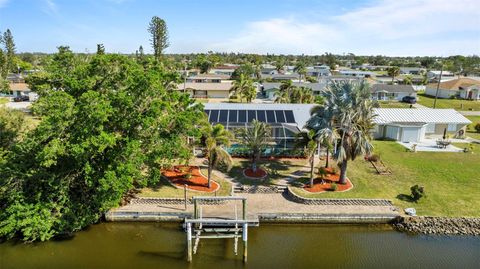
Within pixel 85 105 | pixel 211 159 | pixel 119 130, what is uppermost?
pixel 85 105

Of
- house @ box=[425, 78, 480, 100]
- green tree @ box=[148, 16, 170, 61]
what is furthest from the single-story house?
house @ box=[425, 78, 480, 100]

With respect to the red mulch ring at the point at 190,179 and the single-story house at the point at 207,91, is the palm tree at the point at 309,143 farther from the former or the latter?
the single-story house at the point at 207,91

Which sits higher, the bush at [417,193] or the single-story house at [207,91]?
the single-story house at [207,91]

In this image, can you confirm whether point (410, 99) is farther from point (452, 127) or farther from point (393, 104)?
point (452, 127)

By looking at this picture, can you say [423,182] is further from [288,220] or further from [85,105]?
[85,105]

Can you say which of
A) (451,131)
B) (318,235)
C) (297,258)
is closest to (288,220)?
(318,235)

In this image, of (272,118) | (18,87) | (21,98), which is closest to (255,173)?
(272,118)

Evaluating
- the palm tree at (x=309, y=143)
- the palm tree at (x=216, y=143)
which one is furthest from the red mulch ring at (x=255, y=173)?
the palm tree at (x=216, y=143)
